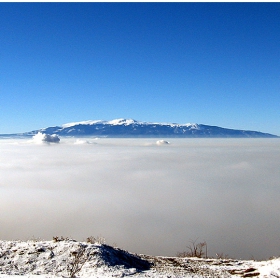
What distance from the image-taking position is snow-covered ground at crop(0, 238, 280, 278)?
1961 cm

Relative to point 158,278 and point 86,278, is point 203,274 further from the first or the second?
point 86,278

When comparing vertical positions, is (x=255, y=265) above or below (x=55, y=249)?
below

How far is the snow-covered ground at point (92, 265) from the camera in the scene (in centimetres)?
1961

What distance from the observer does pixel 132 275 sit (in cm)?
1927

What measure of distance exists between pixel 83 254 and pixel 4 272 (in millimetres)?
5030

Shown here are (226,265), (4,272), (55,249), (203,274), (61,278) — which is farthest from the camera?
(226,265)

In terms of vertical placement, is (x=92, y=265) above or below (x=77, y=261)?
below

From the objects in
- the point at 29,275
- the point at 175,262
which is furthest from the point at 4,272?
the point at 175,262

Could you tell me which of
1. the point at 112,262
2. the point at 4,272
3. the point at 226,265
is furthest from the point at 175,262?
the point at 4,272

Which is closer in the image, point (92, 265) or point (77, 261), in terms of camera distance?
point (92, 265)

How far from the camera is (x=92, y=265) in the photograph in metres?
20.4

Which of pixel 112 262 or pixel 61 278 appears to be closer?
pixel 61 278

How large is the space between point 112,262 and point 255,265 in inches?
421

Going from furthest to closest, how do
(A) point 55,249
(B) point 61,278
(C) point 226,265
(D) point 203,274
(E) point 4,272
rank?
(C) point 226,265
(A) point 55,249
(D) point 203,274
(E) point 4,272
(B) point 61,278
